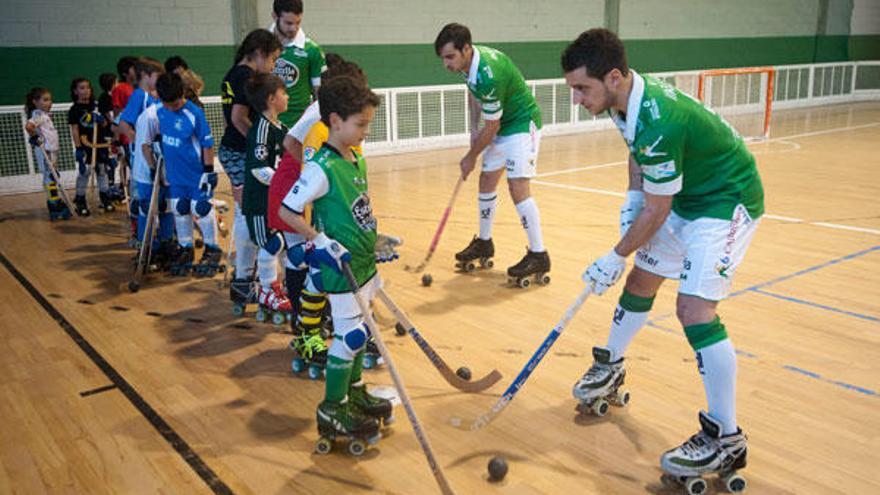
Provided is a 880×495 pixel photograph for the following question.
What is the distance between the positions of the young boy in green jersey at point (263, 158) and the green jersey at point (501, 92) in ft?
4.88

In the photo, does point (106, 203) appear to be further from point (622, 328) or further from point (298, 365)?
point (622, 328)

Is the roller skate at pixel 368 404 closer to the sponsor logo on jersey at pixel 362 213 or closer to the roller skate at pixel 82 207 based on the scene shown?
the sponsor logo on jersey at pixel 362 213

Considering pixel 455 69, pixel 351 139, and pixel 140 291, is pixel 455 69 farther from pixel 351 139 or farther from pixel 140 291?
pixel 140 291

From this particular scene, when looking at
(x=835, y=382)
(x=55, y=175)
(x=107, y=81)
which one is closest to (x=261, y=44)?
(x=835, y=382)

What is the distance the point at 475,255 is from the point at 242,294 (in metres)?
1.99

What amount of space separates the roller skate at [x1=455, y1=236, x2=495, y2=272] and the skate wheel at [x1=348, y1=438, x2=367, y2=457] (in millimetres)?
2968

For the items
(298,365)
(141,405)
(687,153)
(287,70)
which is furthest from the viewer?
Result: (287,70)

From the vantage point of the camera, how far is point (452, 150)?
13383 mm

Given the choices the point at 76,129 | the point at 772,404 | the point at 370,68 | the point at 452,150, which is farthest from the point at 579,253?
the point at 370,68

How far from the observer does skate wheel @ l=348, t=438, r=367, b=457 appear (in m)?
3.08

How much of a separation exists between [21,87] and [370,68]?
19.2 ft

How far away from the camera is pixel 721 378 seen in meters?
2.71

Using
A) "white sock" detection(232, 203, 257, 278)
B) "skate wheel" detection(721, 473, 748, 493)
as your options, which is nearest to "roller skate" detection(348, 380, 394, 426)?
"skate wheel" detection(721, 473, 748, 493)

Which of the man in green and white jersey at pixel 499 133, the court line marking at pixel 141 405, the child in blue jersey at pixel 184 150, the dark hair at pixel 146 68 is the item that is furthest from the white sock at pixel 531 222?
the dark hair at pixel 146 68
